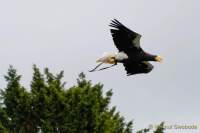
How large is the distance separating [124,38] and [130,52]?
74 centimetres

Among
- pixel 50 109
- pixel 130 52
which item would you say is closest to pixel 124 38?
pixel 130 52

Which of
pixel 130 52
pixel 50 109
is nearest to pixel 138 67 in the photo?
pixel 130 52

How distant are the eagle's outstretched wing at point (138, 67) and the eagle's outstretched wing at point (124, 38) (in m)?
0.79

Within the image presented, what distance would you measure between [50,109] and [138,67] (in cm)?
683

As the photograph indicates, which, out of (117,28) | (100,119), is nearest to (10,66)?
(100,119)

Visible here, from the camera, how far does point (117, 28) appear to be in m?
40.8

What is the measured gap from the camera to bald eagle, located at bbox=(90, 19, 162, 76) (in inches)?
1578

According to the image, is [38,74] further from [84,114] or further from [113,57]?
[113,57]

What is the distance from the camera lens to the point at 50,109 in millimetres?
47281

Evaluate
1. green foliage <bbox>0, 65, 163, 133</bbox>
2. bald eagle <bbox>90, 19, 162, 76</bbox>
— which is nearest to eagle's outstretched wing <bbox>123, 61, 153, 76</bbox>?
bald eagle <bbox>90, 19, 162, 76</bbox>

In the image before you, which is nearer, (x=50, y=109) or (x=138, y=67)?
(x=138, y=67)

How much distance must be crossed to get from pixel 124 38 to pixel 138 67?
48.5 inches

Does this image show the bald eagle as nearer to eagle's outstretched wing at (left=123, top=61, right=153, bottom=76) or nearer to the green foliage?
eagle's outstretched wing at (left=123, top=61, right=153, bottom=76)

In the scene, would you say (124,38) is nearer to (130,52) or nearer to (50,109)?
(130,52)
